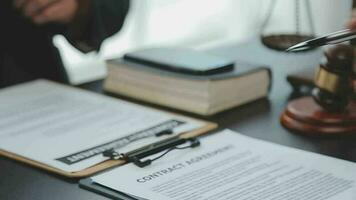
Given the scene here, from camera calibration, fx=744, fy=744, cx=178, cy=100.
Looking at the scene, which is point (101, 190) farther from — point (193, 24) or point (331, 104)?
point (193, 24)

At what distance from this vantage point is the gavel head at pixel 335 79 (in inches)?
38.6

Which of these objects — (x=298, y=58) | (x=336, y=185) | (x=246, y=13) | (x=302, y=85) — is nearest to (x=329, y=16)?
(x=246, y=13)

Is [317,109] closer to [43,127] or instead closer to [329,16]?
[43,127]

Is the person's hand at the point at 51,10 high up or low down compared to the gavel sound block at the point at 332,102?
up

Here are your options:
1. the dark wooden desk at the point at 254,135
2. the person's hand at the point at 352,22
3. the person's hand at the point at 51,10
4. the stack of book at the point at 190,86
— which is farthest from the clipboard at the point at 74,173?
the person's hand at the point at 51,10

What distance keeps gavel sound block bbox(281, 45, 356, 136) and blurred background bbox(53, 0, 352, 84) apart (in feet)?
5.49

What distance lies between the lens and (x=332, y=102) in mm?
1002

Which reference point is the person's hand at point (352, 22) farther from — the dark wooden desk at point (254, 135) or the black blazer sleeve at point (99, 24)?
the black blazer sleeve at point (99, 24)

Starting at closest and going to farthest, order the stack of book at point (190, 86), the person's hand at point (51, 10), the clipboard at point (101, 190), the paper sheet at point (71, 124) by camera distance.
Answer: the clipboard at point (101, 190) → the paper sheet at point (71, 124) → the stack of book at point (190, 86) → the person's hand at point (51, 10)

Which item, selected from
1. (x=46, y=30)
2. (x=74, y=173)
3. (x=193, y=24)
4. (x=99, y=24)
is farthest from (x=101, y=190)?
(x=193, y=24)

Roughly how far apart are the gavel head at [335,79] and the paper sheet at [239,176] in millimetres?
111

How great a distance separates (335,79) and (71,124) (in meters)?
0.36

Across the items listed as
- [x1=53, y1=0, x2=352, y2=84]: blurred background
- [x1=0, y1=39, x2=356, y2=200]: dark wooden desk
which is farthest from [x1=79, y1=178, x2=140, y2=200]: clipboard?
[x1=53, y1=0, x2=352, y2=84]: blurred background

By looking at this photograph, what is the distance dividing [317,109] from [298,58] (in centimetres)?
41
